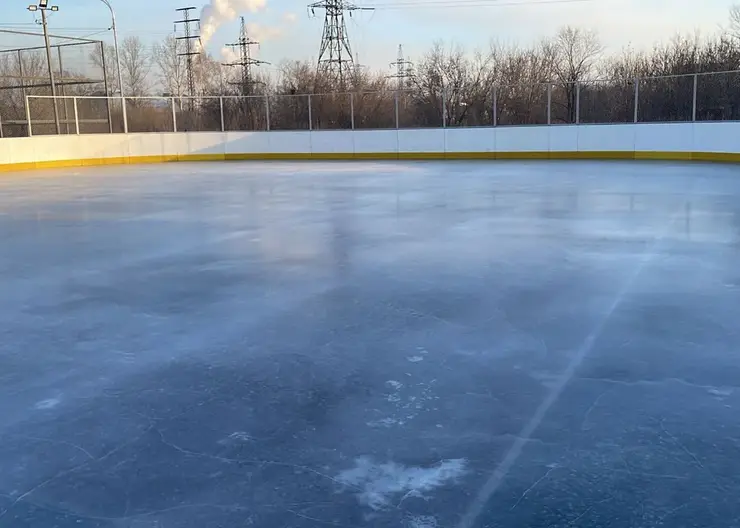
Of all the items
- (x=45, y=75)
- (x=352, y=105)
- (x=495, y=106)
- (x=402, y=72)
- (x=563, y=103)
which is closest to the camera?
(x=563, y=103)

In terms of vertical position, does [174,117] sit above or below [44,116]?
below

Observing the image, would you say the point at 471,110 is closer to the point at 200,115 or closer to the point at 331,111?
the point at 331,111

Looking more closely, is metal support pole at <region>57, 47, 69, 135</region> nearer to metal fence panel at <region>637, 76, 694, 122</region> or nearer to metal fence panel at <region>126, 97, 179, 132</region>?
metal fence panel at <region>126, 97, 179, 132</region>

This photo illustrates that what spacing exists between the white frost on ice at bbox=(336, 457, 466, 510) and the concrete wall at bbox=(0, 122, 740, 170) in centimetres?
1833

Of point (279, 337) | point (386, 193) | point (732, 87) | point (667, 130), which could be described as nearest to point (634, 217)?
point (386, 193)

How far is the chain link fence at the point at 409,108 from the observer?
19938 mm

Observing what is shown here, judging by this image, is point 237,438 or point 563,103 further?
point 563,103

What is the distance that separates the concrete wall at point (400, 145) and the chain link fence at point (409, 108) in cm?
68

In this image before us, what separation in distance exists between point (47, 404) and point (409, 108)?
839 inches

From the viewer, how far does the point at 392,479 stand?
250 centimetres

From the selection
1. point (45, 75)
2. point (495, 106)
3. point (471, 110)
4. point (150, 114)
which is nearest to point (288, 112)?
point (150, 114)

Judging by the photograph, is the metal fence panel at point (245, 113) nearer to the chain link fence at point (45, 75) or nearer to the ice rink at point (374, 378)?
the chain link fence at point (45, 75)

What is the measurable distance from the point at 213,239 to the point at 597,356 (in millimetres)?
5152

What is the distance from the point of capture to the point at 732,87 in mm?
19422
